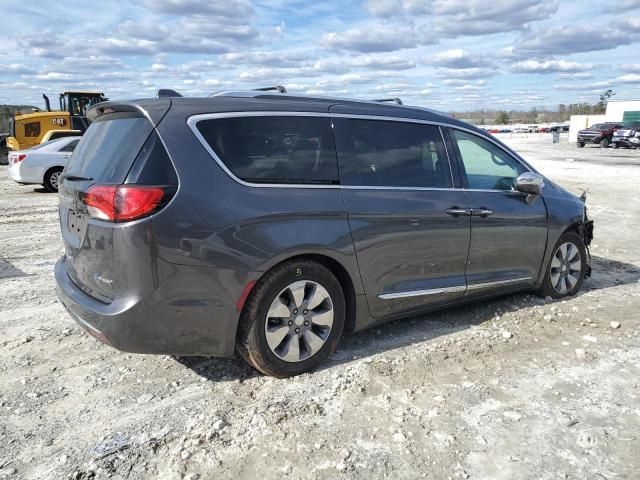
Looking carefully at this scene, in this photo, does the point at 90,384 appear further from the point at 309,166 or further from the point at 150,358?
the point at 309,166

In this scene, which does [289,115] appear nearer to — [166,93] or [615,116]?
[166,93]

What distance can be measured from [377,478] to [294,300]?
1261 millimetres

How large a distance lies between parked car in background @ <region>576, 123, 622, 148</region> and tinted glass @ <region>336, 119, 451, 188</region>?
39661 millimetres

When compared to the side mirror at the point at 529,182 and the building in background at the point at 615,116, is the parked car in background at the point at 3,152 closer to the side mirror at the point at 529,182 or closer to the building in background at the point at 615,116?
the side mirror at the point at 529,182

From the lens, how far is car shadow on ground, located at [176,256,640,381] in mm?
3889

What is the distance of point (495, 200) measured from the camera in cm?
473

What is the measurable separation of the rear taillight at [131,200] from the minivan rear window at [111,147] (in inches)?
4.3

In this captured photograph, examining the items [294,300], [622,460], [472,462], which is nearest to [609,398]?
[622,460]

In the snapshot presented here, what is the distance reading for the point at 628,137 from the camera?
36.4 m

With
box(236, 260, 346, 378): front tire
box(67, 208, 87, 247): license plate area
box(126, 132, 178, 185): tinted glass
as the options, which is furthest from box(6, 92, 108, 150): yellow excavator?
box(236, 260, 346, 378): front tire

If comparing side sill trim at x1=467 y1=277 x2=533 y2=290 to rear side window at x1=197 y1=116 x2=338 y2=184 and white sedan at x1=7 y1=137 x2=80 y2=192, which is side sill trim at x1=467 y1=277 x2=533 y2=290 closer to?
rear side window at x1=197 y1=116 x2=338 y2=184

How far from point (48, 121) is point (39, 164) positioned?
9.87 metres

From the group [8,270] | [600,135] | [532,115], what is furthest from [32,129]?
[532,115]

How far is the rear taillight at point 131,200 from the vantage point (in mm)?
3037
